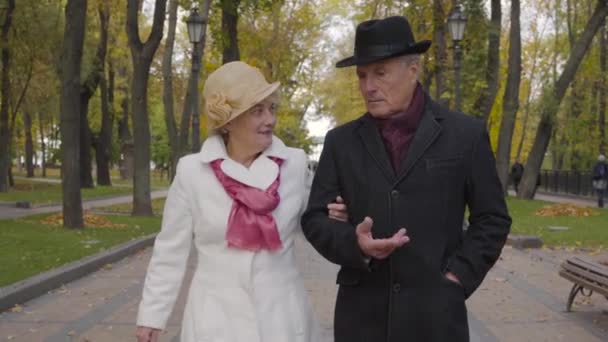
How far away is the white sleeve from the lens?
3402 mm

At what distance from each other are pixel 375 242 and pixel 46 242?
11.7m

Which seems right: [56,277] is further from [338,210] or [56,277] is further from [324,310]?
[338,210]

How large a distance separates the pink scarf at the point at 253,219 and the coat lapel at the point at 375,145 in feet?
1.60

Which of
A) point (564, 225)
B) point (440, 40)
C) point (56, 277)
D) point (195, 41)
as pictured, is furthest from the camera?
point (440, 40)

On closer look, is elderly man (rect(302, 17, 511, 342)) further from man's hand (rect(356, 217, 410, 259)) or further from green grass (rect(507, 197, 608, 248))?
green grass (rect(507, 197, 608, 248))

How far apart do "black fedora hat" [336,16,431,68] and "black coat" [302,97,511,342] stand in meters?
0.27

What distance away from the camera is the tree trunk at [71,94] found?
15320 millimetres

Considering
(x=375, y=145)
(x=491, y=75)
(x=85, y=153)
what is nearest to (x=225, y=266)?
(x=375, y=145)

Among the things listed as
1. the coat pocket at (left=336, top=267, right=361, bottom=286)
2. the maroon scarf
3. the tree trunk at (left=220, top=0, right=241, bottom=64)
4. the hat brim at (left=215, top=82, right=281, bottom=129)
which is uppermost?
the tree trunk at (left=220, top=0, right=241, bottom=64)

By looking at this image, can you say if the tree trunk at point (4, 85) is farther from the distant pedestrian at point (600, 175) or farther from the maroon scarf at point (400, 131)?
the maroon scarf at point (400, 131)

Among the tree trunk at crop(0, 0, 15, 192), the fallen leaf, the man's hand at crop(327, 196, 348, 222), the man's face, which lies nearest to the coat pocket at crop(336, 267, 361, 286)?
the man's hand at crop(327, 196, 348, 222)

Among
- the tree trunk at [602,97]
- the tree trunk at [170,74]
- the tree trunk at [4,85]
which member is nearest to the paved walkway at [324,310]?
the tree trunk at [170,74]

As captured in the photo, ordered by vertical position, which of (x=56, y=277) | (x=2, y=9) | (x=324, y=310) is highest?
(x=2, y=9)

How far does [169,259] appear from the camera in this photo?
11.2ft
